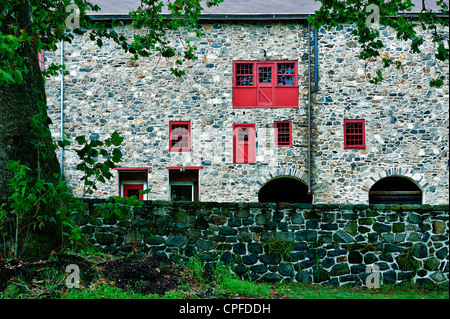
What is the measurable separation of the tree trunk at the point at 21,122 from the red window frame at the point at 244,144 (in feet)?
33.6

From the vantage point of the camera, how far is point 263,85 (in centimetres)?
1638

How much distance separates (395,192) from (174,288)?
12.7m

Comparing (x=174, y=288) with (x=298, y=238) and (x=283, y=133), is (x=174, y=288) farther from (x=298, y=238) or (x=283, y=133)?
(x=283, y=133)

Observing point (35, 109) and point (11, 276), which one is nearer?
point (11, 276)

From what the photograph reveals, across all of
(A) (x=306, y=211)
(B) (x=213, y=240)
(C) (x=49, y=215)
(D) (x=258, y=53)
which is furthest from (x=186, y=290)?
(D) (x=258, y=53)

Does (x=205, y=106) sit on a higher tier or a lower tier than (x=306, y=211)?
higher

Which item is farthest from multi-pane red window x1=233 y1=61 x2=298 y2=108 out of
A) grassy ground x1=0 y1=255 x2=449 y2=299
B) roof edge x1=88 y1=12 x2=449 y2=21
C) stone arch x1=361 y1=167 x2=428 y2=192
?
grassy ground x1=0 y1=255 x2=449 y2=299

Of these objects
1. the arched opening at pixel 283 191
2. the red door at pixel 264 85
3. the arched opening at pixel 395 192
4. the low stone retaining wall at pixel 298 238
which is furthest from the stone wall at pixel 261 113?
the low stone retaining wall at pixel 298 238

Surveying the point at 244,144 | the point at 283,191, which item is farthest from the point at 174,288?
the point at 283,191

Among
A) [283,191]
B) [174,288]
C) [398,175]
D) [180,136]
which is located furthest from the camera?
[283,191]

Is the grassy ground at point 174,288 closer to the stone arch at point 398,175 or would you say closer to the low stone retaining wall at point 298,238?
the low stone retaining wall at point 298,238

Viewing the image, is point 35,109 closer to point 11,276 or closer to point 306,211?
point 11,276

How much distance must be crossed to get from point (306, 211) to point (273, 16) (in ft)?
35.5

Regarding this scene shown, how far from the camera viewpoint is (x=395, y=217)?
7.51 meters
